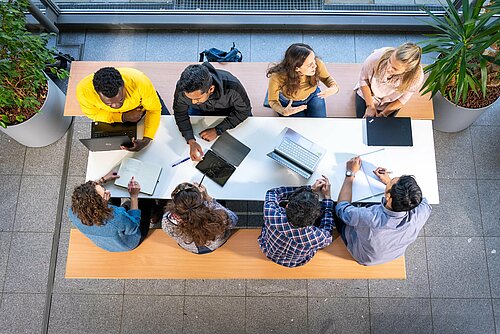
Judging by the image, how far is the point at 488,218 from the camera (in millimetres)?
3258

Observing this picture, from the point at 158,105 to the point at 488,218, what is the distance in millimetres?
2672

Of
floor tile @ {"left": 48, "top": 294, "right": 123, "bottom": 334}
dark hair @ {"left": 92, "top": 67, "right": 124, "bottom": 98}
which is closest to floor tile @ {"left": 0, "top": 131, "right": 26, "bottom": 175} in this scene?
floor tile @ {"left": 48, "top": 294, "right": 123, "bottom": 334}

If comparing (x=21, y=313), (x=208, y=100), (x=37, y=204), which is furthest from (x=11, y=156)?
(x=208, y=100)

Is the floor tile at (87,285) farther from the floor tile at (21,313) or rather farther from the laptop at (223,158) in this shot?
the laptop at (223,158)

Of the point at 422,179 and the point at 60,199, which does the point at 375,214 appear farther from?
the point at 60,199

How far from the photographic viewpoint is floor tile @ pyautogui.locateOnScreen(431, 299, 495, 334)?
3064mm

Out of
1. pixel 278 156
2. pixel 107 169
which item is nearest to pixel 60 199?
pixel 107 169

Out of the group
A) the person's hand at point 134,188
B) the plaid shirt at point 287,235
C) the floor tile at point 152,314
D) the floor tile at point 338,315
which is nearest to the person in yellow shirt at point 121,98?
the person's hand at point 134,188

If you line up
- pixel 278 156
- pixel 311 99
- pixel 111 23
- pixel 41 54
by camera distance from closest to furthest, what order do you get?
pixel 278 156 < pixel 41 54 < pixel 311 99 < pixel 111 23

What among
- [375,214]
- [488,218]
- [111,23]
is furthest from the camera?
[111,23]

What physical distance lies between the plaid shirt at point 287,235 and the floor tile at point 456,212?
47.9 inches

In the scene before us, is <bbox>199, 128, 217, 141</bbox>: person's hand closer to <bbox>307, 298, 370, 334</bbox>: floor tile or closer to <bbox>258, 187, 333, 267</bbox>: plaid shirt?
<bbox>258, 187, 333, 267</bbox>: plaid shirt

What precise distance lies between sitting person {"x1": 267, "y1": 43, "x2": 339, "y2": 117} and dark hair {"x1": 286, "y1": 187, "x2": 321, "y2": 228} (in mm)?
794

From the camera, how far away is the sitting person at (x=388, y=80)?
2463 mm
